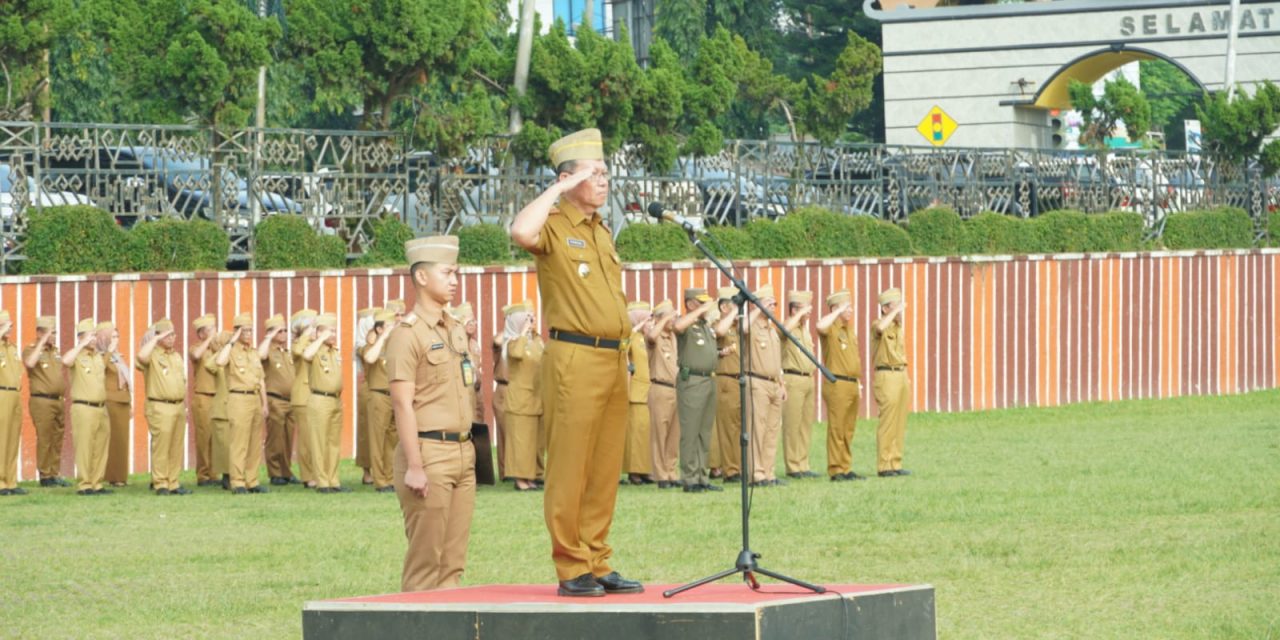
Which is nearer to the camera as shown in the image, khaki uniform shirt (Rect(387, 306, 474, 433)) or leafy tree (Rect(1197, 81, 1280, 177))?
khaki uniform shirt (Rect(387, 306, 474, 433))

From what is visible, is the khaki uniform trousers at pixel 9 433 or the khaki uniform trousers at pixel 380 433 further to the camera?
the khaki uniform trousers at pixel 380 433

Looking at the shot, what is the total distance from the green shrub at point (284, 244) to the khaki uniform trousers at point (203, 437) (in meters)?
2.06

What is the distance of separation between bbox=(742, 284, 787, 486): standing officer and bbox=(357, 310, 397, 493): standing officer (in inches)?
128

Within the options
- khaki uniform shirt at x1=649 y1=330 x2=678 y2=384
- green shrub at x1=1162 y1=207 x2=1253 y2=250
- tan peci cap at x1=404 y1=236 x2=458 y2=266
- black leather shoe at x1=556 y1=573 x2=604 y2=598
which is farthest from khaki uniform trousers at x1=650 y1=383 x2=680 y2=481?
green shrub at x1=1162 y1=207 x2=1253 y2=250

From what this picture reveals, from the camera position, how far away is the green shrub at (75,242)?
19.2m

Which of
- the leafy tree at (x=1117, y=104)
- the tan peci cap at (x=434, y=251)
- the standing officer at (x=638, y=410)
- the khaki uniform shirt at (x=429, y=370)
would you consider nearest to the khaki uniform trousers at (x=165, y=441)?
the standing officer at (x=638, y=410)

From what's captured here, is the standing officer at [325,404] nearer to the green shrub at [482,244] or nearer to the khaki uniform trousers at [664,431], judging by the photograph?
the khaki uniform trousers at [664,431]

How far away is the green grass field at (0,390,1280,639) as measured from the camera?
A: 442 inches

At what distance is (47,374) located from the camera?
18.4m

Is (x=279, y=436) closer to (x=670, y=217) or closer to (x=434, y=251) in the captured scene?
(x=434, y=251)

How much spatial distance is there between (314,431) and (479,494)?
1630 millimetres

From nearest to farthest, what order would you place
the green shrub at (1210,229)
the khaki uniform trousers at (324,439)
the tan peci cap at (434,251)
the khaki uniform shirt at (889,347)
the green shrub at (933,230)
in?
the tan peci cap at (434,251), the khaki uniform trousers at (324,439), the khaki uniform shirt at (889,347), the green shrub at (933,230), the green shrub at (1210,229)

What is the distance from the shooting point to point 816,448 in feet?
74.6

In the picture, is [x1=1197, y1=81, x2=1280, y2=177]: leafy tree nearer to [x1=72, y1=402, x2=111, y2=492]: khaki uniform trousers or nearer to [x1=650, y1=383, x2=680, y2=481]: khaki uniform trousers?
[x1=650, y1=383, x2=680, y2=481]: khaki uniform trousers
